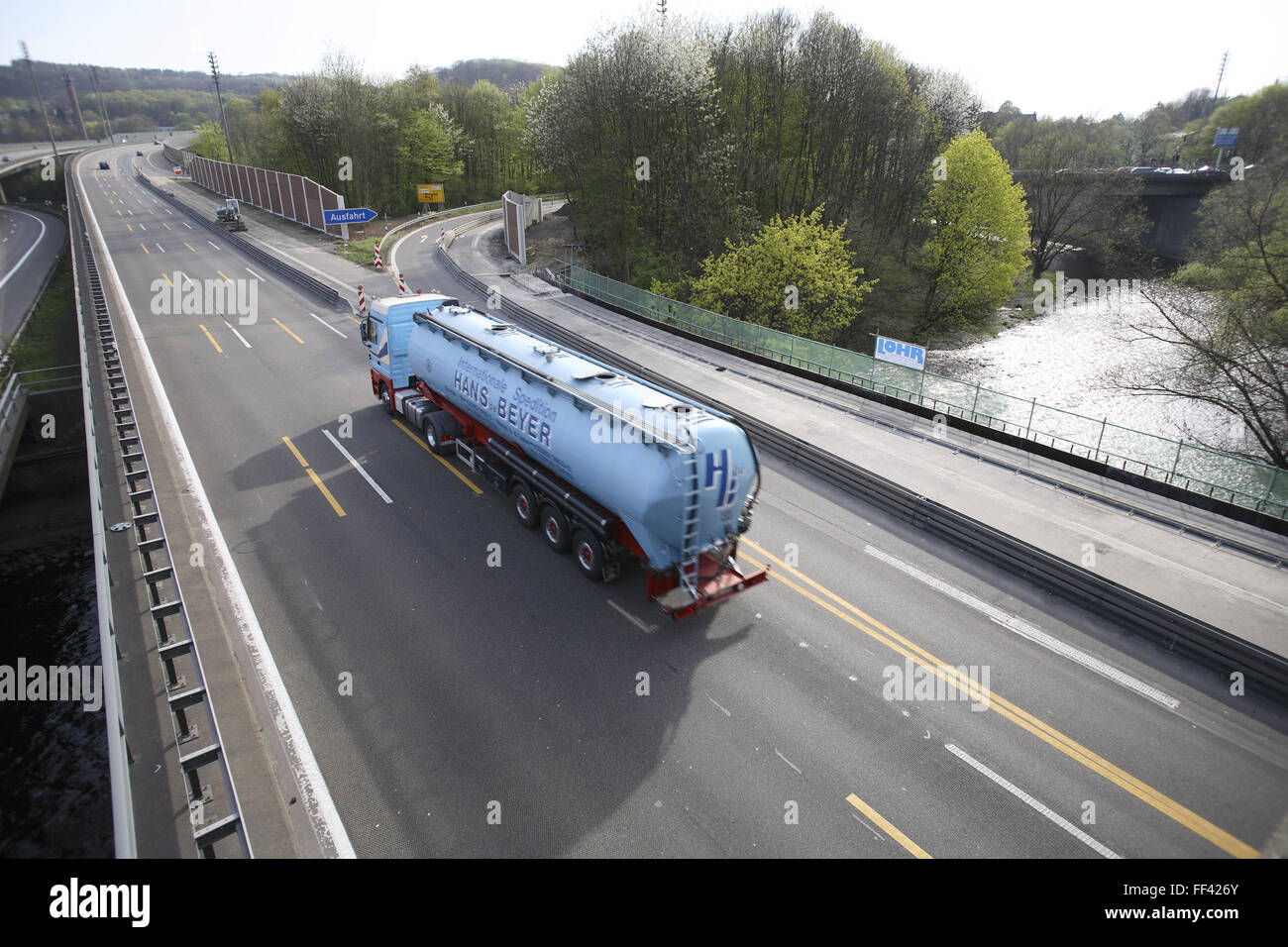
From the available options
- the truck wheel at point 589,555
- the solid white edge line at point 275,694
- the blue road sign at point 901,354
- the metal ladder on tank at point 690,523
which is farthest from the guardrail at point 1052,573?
the solid white edge line at point 275,694

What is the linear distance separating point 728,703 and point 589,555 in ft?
12.4

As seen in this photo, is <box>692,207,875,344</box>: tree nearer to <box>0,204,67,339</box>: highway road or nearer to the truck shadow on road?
the truck shadow on road

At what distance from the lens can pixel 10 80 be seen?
14738 centimetres

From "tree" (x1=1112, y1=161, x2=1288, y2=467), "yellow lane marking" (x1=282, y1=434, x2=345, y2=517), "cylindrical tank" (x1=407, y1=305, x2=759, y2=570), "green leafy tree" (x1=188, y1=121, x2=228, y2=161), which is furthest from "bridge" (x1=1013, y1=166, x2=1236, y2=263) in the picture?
"green leafy tree" (x1=188, y1=121, x2=228, y2=161)

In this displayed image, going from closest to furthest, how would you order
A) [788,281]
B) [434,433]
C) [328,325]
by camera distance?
[434,433] → [328,325] → [788,281]

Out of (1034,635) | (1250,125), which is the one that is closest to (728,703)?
(1034,635)

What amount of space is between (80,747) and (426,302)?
12.2 metres

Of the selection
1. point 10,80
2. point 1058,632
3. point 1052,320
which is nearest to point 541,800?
point 1058,632

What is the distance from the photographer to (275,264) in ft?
122

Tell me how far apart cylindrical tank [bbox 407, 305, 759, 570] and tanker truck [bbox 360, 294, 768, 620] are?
2 cm

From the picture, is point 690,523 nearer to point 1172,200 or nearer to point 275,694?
point 275,694

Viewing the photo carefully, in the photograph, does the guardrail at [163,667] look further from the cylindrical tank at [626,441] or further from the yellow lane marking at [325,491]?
the cylindrical tank at [626,441]

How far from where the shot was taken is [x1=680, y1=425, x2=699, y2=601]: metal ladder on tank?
375 inches

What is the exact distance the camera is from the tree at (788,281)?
30562mm
